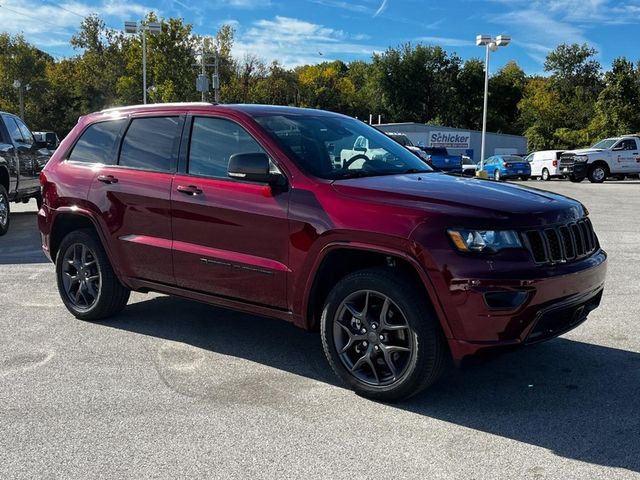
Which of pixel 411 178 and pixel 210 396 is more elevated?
pixel 411 178

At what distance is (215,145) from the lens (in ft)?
15.3

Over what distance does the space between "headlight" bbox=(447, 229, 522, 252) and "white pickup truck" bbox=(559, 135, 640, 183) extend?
26.6 meters

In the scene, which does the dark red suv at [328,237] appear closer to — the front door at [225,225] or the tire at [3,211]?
the front door at [225,225]

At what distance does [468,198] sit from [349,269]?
35.3 inches

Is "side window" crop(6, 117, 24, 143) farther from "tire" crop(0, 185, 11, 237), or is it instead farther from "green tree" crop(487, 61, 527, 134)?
"green tree" crop(487, 61, 527, 134)

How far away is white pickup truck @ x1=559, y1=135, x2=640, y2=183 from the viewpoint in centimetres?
2741

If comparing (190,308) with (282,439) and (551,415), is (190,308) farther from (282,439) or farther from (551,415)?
(551,415)

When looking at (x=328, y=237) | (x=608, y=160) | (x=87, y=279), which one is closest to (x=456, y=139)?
(x=608, y=160)

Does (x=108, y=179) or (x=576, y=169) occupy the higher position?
(x=108, y=179)

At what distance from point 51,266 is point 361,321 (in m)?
5.56

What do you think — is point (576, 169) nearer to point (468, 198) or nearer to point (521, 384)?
point (521, 384)

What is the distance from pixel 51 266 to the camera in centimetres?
807

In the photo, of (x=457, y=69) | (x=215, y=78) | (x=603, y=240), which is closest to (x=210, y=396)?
(x=603, y=240)

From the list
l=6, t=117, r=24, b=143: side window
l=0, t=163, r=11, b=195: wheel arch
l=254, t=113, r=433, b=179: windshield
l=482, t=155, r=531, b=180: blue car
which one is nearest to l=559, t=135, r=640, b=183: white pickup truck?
l=482, t=155, r=531, b=180: blue car
